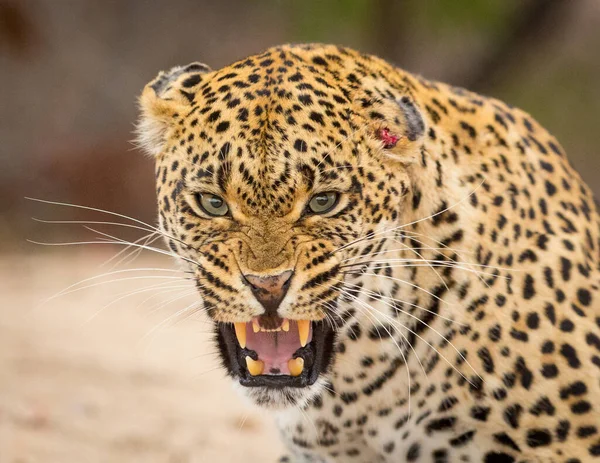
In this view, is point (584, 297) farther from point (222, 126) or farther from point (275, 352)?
point (222, 126)

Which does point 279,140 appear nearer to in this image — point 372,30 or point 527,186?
point 527,186

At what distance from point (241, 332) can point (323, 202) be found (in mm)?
745

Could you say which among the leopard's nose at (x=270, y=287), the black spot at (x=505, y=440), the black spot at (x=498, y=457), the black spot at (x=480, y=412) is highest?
the leopard's nose at (x=270, y=287)

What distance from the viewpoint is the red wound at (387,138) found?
4363 mm

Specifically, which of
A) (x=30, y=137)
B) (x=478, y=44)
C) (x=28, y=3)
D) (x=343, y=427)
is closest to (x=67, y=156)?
(x=30, y=137)

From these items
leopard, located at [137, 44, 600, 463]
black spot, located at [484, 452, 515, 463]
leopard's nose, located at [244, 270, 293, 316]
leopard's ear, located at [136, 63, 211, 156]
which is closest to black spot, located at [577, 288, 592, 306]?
leopard, located at [137, 44, 600, 463]

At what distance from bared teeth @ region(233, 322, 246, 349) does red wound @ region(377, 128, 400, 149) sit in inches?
42.2

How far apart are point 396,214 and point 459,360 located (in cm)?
85

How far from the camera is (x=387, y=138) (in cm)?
437

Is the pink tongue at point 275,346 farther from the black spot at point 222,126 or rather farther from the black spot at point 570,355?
the black spot at point 570,355

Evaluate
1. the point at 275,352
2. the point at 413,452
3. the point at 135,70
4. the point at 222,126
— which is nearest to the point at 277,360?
the point at 275,352

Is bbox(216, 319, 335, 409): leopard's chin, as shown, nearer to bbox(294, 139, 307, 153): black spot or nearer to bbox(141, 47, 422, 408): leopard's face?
bbox(141, 47, 422, 408): leopard's face

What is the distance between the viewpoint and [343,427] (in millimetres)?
5043

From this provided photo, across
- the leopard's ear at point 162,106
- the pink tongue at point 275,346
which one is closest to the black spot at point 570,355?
the pink tongue at point 275,346
